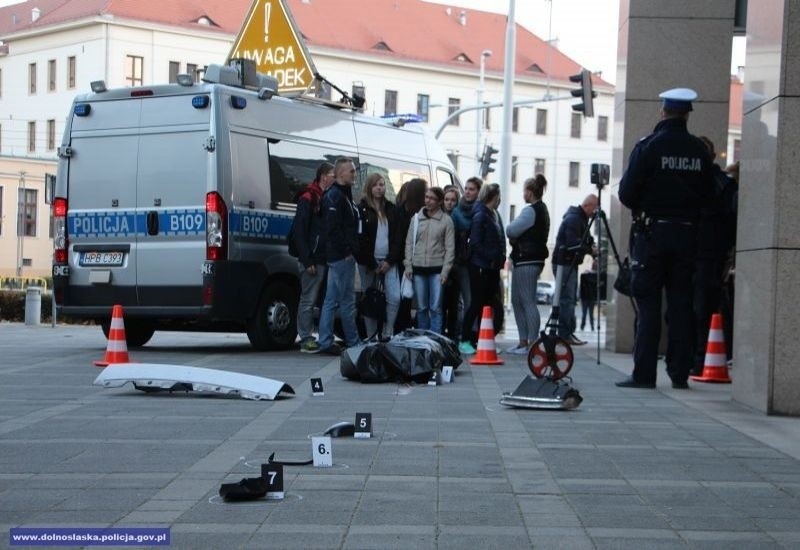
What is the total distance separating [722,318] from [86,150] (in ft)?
22.3

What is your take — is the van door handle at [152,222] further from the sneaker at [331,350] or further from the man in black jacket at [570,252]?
the man in black jacket at [570,252]

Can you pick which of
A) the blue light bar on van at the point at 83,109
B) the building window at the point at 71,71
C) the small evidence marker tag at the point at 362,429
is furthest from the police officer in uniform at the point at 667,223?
the building window at the point at 71,71

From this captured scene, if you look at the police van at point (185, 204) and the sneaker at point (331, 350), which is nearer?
the police van at point (185, 204)

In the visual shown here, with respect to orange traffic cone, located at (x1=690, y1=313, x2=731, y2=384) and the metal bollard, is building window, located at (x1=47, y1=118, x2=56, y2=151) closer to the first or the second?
the metal bollard

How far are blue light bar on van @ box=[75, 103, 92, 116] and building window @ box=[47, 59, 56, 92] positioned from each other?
81218mm

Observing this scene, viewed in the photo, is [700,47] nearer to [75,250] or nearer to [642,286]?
[642,286]

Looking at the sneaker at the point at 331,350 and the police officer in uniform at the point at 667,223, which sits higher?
the police officer in uniform at the point at 667,223

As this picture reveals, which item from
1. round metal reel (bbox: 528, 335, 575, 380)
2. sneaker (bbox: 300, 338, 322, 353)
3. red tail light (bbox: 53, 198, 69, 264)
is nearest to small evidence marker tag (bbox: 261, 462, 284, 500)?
round metal reel (bbox: 528, 335, 575, 380)

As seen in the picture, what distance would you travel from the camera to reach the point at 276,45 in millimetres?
24141

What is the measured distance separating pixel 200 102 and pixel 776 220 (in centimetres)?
713

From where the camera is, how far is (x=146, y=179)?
51.1 ft

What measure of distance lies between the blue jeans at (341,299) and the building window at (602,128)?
302ft

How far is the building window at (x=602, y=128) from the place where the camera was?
349 feet

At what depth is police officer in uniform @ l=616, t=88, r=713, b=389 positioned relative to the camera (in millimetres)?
11711
